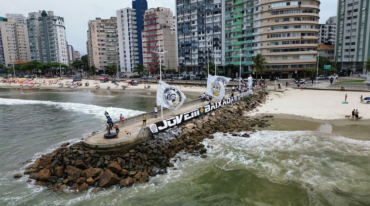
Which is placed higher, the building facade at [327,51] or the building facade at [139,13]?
the building facade at [139,13]

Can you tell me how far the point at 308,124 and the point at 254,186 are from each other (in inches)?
830

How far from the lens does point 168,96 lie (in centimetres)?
2838

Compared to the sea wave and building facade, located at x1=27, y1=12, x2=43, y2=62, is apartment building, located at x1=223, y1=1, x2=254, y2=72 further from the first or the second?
building facade, located at x1=27, y1=12, x2=43, y2=62

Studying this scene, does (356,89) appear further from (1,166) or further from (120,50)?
(120,50)

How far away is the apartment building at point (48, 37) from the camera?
602 ft

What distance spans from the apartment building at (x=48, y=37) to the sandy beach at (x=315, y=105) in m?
177

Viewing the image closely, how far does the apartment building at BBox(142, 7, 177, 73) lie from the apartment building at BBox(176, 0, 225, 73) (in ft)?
42.8

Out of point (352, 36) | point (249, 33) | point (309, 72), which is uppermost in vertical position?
point (249, 33)

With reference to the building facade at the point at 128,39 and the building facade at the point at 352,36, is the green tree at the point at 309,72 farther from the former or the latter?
the building facade at the point at 128,39

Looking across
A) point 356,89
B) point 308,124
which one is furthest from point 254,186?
point 356,89

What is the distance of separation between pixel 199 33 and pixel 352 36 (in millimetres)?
67143

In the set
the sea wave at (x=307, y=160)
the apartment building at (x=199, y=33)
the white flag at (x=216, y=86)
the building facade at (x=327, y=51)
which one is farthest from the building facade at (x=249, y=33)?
the sea wave at (x=307, y=160)

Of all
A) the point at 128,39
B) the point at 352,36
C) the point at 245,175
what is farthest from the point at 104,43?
the point at 245,175

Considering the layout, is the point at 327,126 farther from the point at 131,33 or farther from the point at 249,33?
the point at 131,33
